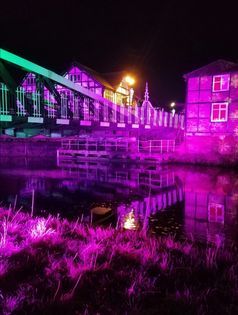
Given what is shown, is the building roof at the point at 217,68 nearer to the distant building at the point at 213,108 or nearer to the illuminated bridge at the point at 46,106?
the distant building at the point at 213,108

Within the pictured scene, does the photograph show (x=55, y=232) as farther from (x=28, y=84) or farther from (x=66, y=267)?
(x=28, y=84)

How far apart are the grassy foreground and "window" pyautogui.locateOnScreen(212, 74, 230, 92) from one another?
68.7 feet

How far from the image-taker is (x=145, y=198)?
43.0ft

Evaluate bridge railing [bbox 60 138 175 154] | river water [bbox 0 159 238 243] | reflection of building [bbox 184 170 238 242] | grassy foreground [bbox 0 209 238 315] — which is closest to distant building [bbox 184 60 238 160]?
bridge railing [bbox 60 138 175 154]

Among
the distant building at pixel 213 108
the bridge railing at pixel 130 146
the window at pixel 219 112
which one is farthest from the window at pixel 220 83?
the bridge railing at pixel 130 146

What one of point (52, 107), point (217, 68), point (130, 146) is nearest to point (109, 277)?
point (52, 107)

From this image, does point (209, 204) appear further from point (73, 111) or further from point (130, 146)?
point (130, 146)

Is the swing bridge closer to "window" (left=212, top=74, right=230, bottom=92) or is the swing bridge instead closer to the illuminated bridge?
the illuminated bridge

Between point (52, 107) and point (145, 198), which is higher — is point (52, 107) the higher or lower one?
the higher one

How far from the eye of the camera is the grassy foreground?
3.63 metres

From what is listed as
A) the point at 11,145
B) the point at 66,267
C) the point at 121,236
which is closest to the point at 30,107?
the point at 121,236

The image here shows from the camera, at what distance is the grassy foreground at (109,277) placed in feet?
11.9

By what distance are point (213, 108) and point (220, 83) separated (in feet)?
7.38

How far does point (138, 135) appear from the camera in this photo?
1249 inches
